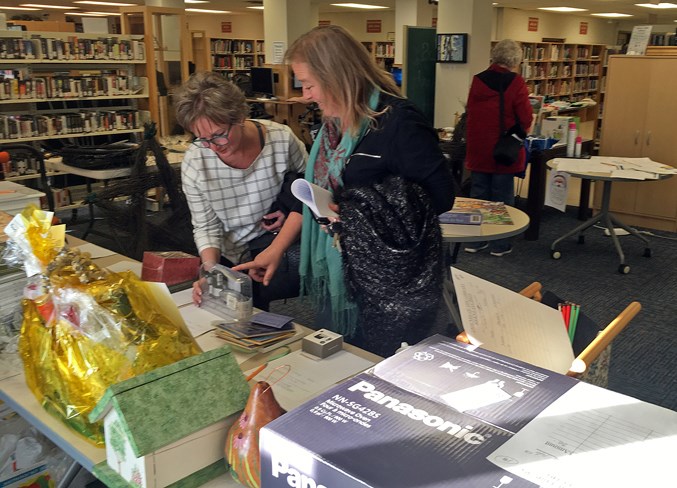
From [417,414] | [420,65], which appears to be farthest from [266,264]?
[420,65]

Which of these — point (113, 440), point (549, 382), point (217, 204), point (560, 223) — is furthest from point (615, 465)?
point (560, 223)

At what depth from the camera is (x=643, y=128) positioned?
17.8 ft

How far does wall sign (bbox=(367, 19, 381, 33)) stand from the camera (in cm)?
1470

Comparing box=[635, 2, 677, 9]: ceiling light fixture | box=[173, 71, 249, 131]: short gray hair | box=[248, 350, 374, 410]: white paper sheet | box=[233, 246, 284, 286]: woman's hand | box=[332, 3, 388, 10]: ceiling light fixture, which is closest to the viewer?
box=[248, 350, 374, 410]: white paper sheet

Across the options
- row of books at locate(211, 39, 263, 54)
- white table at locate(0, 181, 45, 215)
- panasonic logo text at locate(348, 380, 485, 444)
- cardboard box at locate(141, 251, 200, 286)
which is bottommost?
cardboard box at locate(141, 251, 200, 286)

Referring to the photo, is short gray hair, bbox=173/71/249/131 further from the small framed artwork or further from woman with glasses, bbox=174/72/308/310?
the small framed artwork

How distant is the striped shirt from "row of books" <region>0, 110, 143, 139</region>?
4309 mm

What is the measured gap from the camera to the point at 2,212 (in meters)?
2.17

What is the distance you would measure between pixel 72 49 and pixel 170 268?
4.80 m

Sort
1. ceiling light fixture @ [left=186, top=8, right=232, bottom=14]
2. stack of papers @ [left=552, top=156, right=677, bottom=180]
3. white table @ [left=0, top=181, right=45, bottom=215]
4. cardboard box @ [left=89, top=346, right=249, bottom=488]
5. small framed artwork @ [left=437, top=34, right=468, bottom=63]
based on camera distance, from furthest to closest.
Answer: ceiling light fixture @ [left=186, top=8, right=232, bottom=14] < small framed artwork @ [left=437, top=34, right=468, bottom=63] < stack of papers @ [left=552, top=156, right=677, bottom=180] < white table @ [left=0, top=181, right=45, bottom=215] < cardboard box @ [left=89, top=346, right=249, bottom=488]

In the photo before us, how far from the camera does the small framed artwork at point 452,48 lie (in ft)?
23.0

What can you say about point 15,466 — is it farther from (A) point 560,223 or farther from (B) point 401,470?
(A) point 560,223

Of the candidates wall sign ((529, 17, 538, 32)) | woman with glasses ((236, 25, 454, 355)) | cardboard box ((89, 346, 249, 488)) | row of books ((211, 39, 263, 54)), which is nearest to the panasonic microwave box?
cardboard box ((89, 346, 249, 488))

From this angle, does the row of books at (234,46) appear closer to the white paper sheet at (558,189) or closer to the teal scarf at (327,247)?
the white paper sheet at (558,189)
